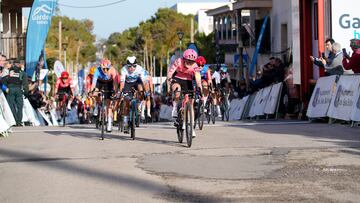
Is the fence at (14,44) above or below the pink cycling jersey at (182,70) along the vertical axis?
above

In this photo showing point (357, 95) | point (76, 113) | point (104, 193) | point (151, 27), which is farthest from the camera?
point (151, 27)

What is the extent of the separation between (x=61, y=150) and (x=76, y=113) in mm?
24762

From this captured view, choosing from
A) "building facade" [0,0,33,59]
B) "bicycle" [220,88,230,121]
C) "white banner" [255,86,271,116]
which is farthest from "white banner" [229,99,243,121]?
"building facade" [0,0,33,59]

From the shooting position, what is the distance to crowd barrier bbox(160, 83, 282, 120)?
24969 millimetres

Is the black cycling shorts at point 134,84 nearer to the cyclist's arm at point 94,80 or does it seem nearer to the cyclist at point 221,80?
the cyclist's arm at point 94,80

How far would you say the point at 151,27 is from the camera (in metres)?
97.4

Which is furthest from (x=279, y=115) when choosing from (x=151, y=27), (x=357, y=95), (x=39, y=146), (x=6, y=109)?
(x=151, y=27)

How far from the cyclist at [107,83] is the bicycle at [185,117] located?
2.84 metres

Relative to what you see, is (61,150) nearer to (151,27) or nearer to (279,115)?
(279,115)

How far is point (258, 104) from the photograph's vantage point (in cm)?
2747

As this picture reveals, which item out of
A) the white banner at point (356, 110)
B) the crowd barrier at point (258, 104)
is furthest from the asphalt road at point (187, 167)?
the crowd barrier at point (258, 104)

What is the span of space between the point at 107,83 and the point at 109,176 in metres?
7.51

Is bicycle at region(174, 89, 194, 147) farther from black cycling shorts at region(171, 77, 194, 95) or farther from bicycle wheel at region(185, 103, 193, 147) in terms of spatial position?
black cycling shorts at region(171, 77, 194, 95)

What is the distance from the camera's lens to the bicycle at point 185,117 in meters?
14.5
